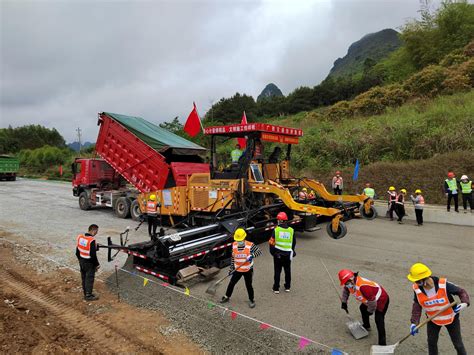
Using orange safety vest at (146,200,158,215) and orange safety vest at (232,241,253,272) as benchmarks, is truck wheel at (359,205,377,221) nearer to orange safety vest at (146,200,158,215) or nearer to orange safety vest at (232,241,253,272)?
orange safety vest at (146,200,158,215)

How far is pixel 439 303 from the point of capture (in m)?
3.44

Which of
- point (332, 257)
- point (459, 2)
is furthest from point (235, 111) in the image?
point (332, 257)

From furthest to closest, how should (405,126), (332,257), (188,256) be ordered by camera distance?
(405,126)
(332,257)
(188,256)

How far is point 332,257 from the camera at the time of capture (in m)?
7.71

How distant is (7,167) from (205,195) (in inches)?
1248

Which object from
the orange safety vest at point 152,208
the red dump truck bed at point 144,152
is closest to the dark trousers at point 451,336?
the orange safety vest at point 152,208

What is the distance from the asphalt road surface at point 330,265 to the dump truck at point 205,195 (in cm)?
62

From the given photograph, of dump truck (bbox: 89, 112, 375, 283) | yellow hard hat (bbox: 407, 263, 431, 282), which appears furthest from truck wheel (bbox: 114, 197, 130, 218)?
yellow hard hat (bbox: 407, 263, 431, 282)

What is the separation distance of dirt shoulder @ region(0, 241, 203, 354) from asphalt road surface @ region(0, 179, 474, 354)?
41 cm

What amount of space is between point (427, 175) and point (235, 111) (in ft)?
98.8

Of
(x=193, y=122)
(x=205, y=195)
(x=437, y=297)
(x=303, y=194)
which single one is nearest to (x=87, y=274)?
(x=205, y=195)

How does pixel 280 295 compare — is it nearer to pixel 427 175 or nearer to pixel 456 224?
pixel 456 224

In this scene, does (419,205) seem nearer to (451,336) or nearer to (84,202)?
(451,336)

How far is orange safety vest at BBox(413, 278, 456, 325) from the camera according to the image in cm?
343
